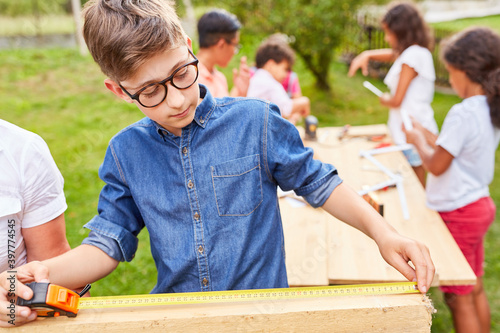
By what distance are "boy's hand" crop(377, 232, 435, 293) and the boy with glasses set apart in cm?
8

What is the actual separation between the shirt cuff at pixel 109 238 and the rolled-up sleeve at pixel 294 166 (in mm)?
592

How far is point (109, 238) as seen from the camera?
162 centimetres

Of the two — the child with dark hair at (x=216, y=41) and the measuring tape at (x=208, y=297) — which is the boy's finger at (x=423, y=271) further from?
the child with dark hair at (x=216, y=41)

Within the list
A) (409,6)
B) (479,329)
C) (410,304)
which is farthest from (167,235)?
(409,6)

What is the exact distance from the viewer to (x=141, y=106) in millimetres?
1467

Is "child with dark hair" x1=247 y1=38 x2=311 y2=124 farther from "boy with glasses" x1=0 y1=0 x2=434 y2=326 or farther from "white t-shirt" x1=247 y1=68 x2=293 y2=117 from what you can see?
"boy with glasses" x1=0 y1=0 x2=434 y2=326

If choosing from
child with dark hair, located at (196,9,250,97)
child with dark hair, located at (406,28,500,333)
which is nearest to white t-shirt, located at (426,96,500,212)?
child with dark hair, located at (406,28,500,333)

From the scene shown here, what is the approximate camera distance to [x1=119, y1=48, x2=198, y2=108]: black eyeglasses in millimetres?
1418

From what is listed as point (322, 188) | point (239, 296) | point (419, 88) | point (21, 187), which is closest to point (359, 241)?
point (322, 188)

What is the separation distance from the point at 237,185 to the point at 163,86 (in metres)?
0.45

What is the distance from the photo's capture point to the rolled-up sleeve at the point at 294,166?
5.25ft

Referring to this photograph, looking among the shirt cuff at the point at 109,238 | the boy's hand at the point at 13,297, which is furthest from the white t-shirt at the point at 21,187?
the boy's hand at the point at 13,297

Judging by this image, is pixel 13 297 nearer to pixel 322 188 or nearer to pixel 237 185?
pixel 237 185

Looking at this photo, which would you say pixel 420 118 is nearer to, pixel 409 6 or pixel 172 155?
pixel 409 6
